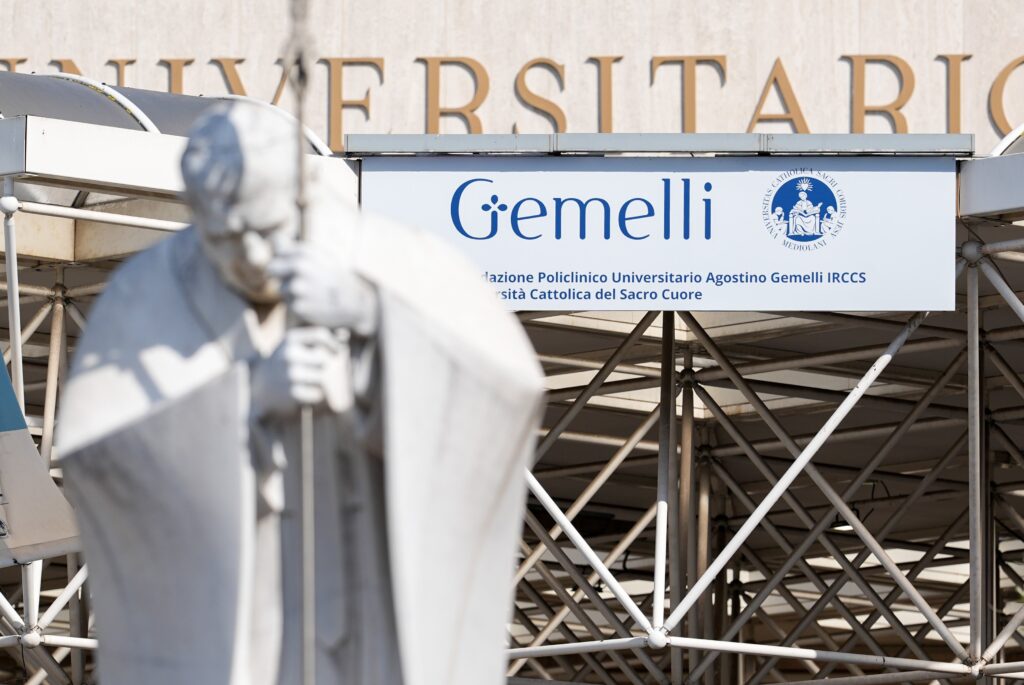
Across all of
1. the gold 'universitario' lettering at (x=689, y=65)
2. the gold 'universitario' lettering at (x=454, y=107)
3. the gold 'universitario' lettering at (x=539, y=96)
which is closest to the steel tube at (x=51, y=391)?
the gold 'universitario' lettering at (x=454, y=107)

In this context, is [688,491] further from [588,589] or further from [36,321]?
[36,321]

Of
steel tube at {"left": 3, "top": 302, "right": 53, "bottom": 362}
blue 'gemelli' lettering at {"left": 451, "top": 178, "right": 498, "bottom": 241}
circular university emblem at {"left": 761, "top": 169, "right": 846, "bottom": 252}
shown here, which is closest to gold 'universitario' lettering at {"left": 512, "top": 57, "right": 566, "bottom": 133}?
steel tube at {"left": 3, "top": 302, "right": 53, "bottom": 362}

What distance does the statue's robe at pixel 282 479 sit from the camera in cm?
860

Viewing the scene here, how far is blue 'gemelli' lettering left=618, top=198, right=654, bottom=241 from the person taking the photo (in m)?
20.0

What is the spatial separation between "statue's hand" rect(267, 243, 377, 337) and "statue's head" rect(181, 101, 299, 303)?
141 mm

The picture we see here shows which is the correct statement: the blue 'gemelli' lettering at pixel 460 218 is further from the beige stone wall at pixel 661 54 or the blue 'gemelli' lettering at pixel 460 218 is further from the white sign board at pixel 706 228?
the beige stone wall at pixel 661 54

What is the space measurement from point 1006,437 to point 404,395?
2030 cm

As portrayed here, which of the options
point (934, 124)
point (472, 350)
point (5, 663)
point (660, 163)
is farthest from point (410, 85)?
point (472, 350)

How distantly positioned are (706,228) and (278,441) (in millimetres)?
11650

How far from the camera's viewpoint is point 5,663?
152 ft

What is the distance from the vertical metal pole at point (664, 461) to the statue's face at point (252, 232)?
12.0 meters

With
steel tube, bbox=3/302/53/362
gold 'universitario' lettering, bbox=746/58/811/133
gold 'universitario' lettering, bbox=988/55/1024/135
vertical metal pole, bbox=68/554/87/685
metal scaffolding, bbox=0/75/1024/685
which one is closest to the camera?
metal scaffolding, bbox=0/75/1024/685

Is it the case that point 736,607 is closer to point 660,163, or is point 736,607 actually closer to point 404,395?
point 660,163

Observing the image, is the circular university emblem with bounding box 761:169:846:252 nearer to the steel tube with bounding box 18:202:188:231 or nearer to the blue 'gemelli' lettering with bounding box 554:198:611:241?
the blue 'gemelli' lettering with bounding box 554:198:611:241
